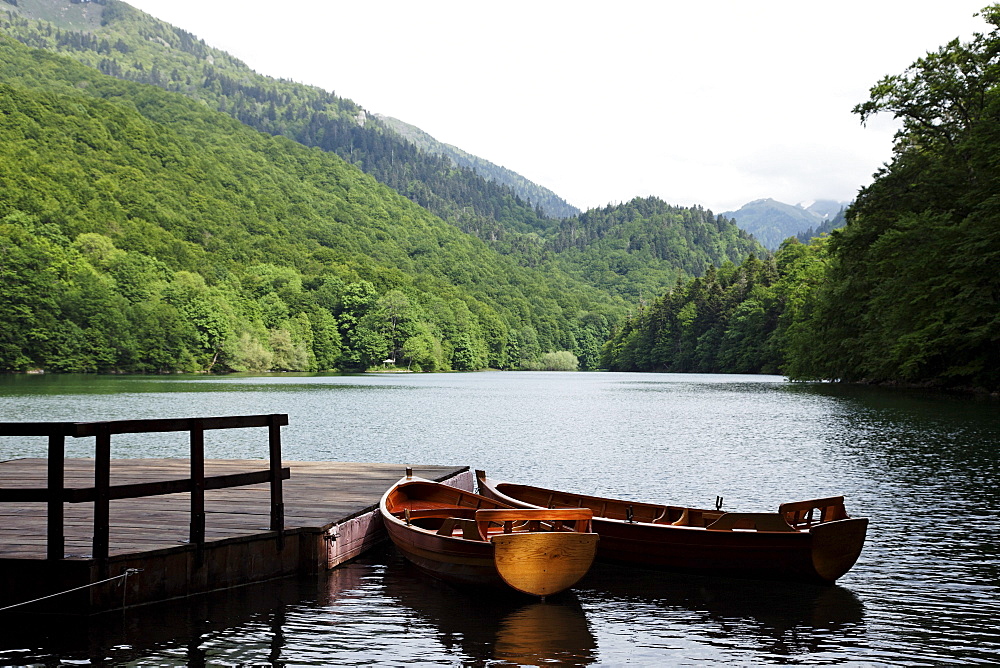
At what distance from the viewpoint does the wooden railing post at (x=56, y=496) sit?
8875 millimetres

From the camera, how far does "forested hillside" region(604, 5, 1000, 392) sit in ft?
142

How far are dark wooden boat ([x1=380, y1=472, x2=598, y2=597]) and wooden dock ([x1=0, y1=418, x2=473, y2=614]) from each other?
1377 mm

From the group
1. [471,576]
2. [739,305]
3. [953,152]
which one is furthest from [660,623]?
[739,305]

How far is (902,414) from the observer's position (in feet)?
128

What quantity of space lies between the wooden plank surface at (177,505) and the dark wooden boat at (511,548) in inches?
60.9

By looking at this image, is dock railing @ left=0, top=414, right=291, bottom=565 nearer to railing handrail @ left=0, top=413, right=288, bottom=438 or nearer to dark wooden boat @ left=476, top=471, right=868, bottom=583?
railing handrail @ left=0, top=413, right=288, bottom=438

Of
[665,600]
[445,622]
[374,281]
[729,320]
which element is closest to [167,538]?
[445,622]

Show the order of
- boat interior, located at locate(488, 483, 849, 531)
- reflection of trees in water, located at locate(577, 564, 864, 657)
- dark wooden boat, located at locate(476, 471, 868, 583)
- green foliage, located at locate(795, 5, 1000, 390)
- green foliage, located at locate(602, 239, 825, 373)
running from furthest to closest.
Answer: green foliage, located at locate(602, 239, 825, 373)
green foliage, located at locate(795, 5, 1000, 390)
boat interior, located at locate(488, 483, 849, 531)
dark wooden boat, located at locate(476, 471, 868, 583)
reflection of trees in water, located at locate(577, 564, 864, 657)

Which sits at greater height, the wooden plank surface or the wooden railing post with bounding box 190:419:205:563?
the wooden railing post with bounding box 190:419:205:563

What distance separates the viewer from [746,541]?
11.6m

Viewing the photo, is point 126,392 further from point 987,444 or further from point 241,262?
point 241,262

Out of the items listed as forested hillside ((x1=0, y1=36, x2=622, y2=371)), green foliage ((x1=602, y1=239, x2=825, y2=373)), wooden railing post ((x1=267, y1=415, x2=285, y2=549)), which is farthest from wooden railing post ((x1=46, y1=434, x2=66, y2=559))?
forested hillside ((x1=0, y1=36, x2=622, y2=371))

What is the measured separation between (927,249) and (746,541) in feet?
136

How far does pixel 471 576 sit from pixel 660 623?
7.84 ft
